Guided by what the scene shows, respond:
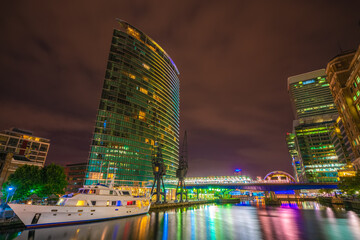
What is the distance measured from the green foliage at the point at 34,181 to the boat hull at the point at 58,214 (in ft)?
64.7

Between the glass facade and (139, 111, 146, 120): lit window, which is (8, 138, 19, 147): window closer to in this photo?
(139, 111, 146, 120): lit window

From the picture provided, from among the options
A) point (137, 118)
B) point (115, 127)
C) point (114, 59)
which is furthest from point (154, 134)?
point (114, 59)

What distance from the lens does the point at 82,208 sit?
32.5m

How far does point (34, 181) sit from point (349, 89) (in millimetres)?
117901

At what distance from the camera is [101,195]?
35.9 metres

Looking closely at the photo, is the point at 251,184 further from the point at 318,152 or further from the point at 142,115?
the point at 318,152

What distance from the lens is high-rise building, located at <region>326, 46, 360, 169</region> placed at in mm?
71312

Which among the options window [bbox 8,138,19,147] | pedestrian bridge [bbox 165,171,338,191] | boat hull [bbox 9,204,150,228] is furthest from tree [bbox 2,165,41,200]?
window [bbox 8,138,19,147]

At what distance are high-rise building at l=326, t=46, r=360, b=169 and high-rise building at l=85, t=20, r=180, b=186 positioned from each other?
102820mm

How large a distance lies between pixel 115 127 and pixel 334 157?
7642 inches

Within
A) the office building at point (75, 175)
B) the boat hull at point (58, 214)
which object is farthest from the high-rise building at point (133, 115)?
the office building at point (75, 175)

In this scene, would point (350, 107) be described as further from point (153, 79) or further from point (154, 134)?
point (153, 79)

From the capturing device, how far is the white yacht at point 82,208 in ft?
91.2

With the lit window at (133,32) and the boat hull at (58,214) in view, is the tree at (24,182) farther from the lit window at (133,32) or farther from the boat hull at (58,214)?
the lit window at (133,32)
